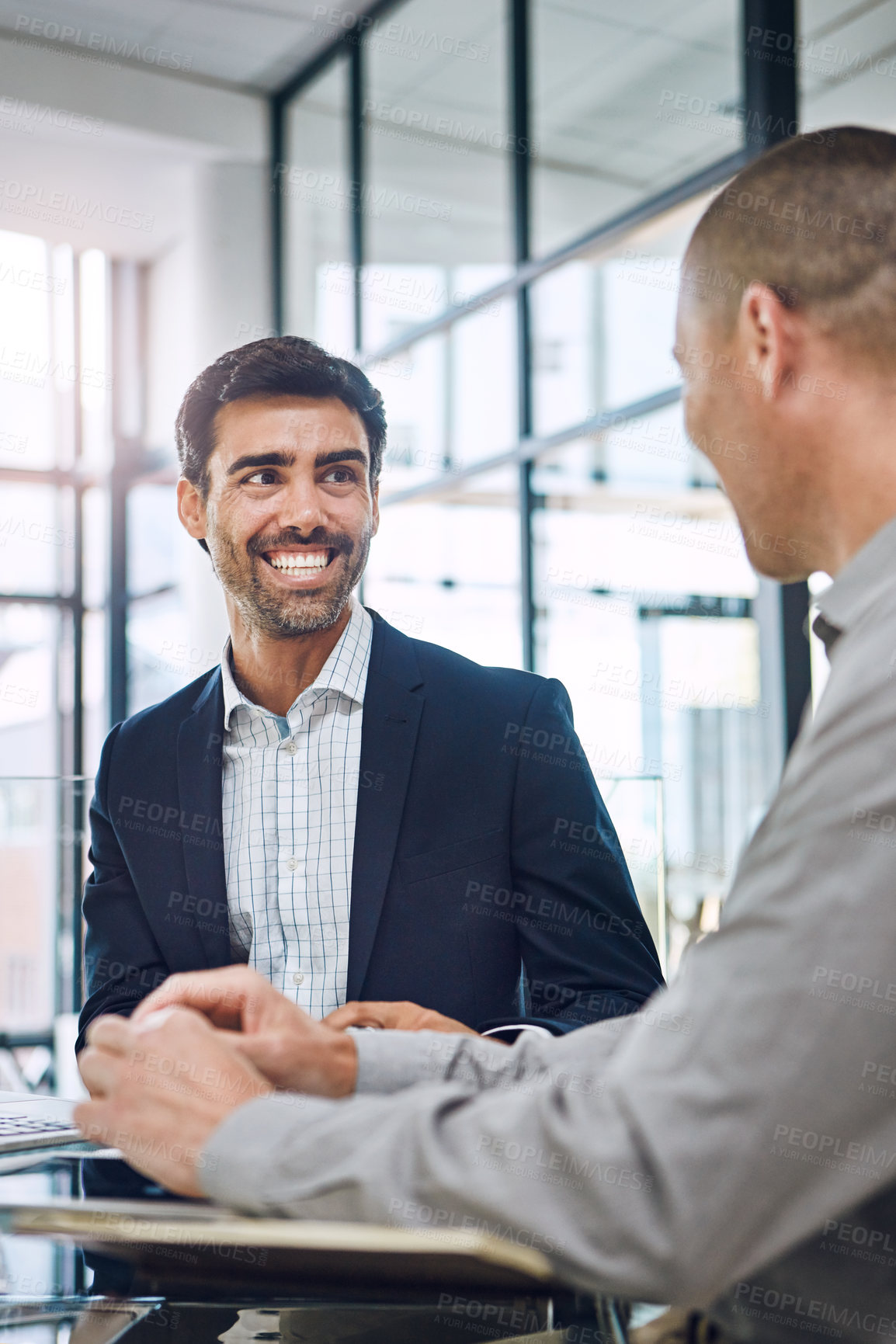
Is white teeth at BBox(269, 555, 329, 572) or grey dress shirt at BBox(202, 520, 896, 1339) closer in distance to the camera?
grey dress shirt at BBox(202, 520, 896, 1339)

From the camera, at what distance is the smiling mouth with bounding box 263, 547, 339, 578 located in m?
1.75

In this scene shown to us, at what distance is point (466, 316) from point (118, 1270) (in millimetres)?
4384

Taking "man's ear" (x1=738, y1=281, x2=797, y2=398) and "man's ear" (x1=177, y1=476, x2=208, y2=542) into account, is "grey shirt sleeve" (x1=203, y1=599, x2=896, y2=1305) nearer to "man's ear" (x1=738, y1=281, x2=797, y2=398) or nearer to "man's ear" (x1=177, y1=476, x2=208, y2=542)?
"man's ear" (x1=738, y1=281, x2=797, y2=398)

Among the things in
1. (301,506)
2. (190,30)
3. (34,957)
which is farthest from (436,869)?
(34,957)

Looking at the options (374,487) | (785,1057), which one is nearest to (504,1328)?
(785,1057)

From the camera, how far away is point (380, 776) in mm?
1685

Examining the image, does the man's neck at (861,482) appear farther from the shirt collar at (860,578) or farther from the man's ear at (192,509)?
the man's ear at (192,509)

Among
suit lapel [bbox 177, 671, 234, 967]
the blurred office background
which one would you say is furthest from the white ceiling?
suit lapel [bbox 177, 671, 234, 967]

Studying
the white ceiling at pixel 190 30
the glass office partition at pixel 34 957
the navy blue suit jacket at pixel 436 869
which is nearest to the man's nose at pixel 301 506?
the navy blue suit jacket at pixel 436 869

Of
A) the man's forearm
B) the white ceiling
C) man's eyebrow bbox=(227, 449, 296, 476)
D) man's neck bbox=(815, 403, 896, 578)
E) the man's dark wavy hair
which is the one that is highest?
the white ceiling

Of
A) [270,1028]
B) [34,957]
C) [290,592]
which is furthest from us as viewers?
[34,957]

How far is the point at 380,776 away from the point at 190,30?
4.95 metres

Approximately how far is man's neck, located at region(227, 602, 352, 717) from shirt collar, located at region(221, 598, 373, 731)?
17 mm

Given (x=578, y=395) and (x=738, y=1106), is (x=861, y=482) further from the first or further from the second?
(x=578, y=395)
